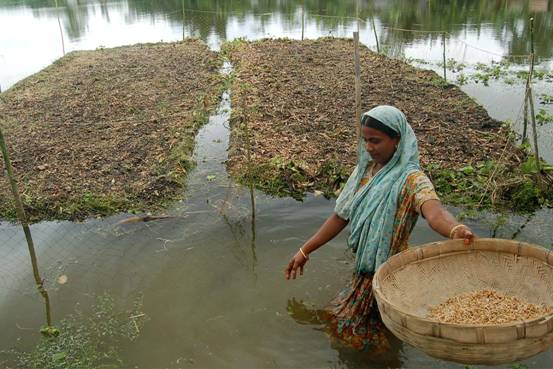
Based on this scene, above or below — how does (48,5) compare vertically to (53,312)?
above

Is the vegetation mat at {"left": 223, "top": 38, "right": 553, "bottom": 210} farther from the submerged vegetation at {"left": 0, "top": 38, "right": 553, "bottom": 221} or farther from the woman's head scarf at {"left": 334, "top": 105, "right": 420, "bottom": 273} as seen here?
the woman's head scarf at {"left": 334, "top": 105, "right": 420, "bottom": 273}

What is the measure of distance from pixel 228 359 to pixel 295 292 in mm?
770

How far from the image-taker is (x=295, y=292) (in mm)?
3602

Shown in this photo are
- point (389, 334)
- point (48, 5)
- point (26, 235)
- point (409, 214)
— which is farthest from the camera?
point (48, 5)

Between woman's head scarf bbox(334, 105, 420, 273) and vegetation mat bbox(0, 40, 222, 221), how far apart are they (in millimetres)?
2723

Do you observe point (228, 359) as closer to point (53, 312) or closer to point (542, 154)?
point (53, 312)

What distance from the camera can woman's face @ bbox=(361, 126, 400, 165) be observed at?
7.38 ft

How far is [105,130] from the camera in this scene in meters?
6.68

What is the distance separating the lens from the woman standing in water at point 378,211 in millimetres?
2193

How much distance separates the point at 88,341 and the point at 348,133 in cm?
378

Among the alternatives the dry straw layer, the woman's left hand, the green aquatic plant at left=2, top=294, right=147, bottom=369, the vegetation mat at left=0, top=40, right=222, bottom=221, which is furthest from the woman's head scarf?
the vegetation mat at left=0, top=40, right=222, bottom=221

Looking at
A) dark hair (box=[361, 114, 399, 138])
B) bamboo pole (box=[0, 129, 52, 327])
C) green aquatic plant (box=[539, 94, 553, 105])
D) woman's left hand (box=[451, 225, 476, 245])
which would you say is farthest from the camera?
green aquatic plant (box=[539, 94, 553, 105])

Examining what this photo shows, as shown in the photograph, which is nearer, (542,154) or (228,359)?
(228,359)

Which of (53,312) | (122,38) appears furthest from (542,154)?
(122,38)
